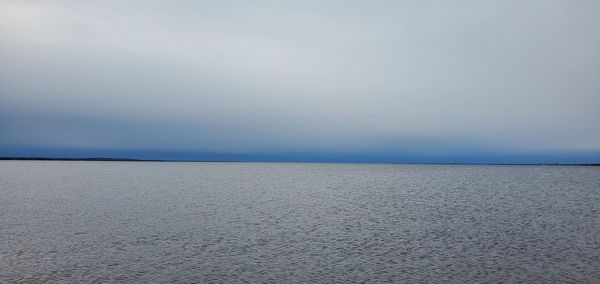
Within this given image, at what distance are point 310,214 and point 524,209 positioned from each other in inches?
966

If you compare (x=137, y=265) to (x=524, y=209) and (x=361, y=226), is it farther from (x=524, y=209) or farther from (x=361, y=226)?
(x=524, y=209)

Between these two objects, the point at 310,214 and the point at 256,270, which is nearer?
the point at 256,270

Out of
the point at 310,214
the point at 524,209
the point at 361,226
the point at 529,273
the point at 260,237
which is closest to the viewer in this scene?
the point at 529,273

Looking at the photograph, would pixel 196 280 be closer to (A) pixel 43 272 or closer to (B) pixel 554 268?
(A) pixel 43 272

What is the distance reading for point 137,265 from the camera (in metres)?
19.3

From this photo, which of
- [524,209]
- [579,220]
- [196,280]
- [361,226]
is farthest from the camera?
[524,209]

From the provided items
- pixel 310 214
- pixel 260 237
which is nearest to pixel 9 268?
pixel 260 237

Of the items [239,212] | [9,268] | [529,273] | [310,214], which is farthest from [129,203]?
[529,273]

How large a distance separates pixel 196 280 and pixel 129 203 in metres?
33.7

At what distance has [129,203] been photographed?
47188mm

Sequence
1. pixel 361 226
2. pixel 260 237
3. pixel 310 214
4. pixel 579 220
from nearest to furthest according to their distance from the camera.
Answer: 1. pixel 260 237
2. pixel 361 226
3. pixel 579 220
4. pixel 310 214

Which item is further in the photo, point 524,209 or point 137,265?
point 524,209

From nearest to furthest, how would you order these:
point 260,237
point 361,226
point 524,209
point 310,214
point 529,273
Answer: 1. point 529,273
2. point 260,237
3. point 361,226
4. point 310,214
5. point 524,209

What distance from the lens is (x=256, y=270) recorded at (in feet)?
62.1
